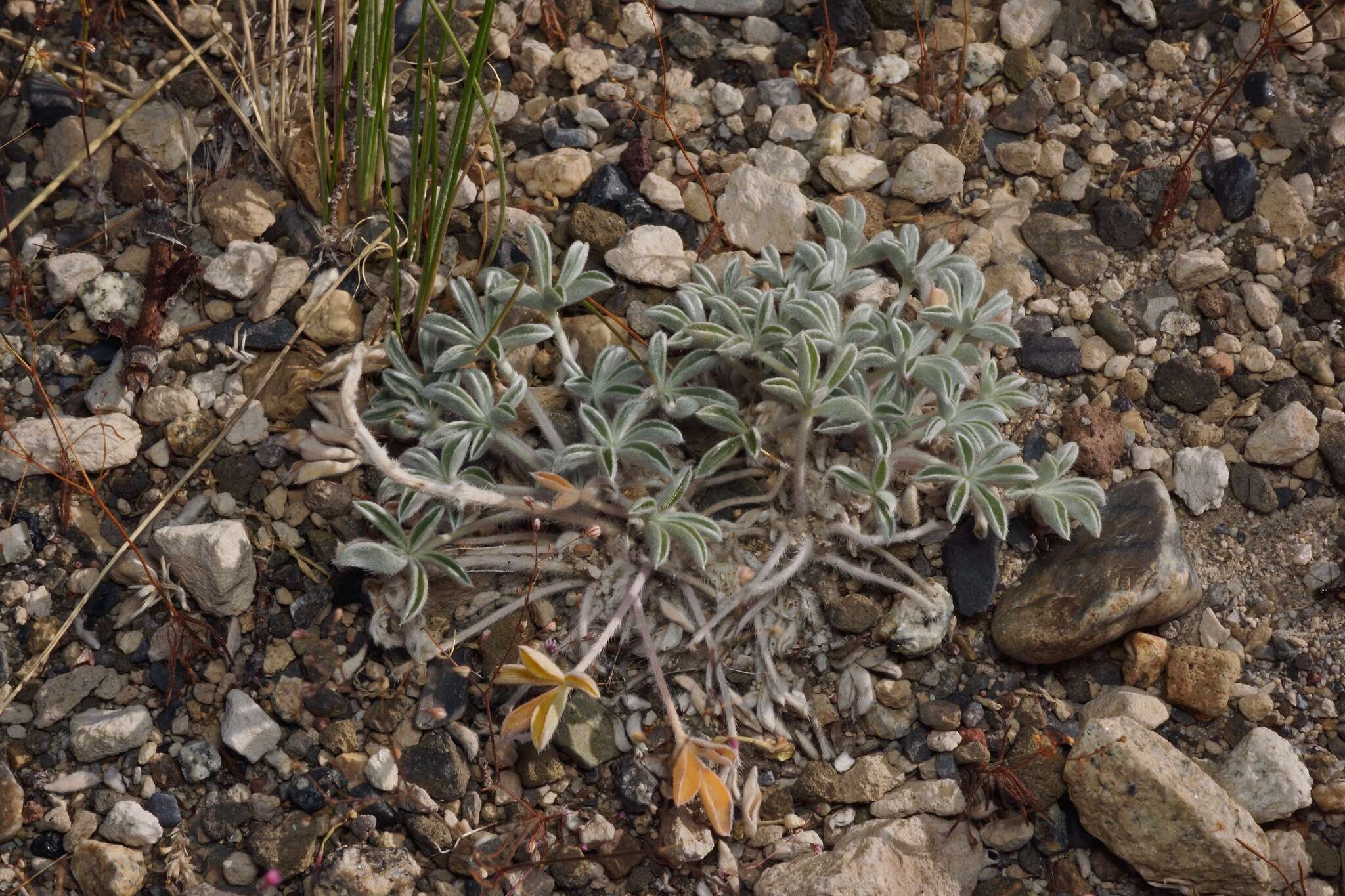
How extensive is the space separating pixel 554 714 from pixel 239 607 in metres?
0.92

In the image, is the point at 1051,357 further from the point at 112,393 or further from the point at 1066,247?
the point at 112,393

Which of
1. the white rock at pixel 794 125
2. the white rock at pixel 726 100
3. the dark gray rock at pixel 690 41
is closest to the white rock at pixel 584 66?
the dark gray rock at pixel 690 41

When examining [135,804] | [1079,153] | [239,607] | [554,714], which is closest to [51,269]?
[239,607]

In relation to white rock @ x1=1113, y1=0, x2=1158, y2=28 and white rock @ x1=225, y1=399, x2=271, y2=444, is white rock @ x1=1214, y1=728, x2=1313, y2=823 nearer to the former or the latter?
white rock @ x1=1113, y1=0, x2=1158, y2=28

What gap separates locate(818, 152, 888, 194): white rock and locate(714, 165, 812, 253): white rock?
0.14m

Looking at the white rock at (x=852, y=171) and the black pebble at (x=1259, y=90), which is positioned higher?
the black pebble at (x=1259, y=90)

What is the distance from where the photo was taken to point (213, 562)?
2814mm

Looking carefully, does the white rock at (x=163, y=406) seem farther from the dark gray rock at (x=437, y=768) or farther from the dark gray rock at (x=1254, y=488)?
the dark gray rock at (x=1254, y=488)

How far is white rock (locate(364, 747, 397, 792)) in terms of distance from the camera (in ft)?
9.05

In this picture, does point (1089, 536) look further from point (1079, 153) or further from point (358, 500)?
point (358, 500)

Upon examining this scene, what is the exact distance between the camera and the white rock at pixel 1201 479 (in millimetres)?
3152

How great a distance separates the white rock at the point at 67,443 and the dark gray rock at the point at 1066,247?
264 centimetres

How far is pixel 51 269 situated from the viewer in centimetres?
318

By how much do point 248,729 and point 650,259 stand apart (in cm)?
165
